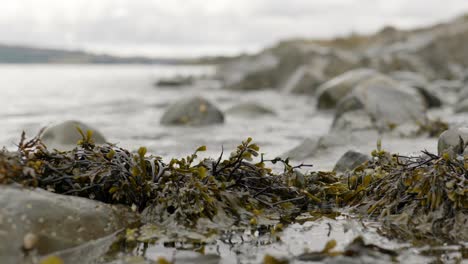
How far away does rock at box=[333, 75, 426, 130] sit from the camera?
8.57 m

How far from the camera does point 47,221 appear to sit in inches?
112

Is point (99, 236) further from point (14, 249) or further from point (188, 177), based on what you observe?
point (188, 177)

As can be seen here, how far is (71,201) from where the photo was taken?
10.1 ft

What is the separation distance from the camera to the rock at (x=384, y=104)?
8570 mm

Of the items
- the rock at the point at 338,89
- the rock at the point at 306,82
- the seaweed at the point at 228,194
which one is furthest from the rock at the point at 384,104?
the rock at the point at 306,82

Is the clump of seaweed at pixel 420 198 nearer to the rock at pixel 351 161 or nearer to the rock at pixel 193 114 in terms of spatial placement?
the rock at pixel 351 161

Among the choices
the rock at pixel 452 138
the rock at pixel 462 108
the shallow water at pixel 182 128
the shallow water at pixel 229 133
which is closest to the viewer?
the shallow water at pixel 229 133

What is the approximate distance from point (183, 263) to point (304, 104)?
38.4 feet

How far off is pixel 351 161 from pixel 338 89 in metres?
7.22

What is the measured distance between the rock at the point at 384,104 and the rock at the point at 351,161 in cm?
346

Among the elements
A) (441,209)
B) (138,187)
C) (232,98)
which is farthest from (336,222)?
(232,98)

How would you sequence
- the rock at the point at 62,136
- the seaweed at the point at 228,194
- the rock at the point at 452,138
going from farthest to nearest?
the rock at the point at 62,136
the rock at the point at 452,138
the seaweed at the point at 228,194

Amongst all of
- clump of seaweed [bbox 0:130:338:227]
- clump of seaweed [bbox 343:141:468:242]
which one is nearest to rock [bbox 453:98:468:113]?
clump of seaweed [bbox 343:141:468:242]

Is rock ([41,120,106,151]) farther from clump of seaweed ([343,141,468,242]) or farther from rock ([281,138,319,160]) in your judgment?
clump of seaweed ([343,141,468,242])
